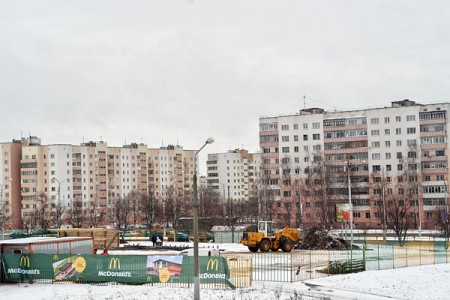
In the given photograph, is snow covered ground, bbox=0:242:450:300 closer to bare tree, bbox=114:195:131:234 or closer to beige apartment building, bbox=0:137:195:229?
bare tree, bbox=114:195:131:234

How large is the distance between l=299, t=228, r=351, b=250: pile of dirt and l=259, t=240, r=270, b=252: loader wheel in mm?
5401

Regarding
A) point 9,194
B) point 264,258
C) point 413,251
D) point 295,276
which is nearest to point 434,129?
point 413,251

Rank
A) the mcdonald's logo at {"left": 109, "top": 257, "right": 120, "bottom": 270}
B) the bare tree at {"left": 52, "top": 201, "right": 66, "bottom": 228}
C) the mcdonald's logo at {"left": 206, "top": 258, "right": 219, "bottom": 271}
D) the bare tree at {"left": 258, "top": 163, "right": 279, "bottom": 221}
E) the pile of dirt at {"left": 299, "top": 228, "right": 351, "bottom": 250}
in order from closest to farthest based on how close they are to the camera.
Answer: the mcdonald's logo at {"left": 206, "top": 258, "right": 219, "bottom": 271}
the mcdonald's logo at {"left": 109, "top": 257, "right": 120, "bottom": 270}
the pile of dirt at {"left": 299, "top": 228, "right": 351, "bottom": 250}
the bare tree at {"left": 52, "top": 201, "right": 66, "bottom": 228}
the bare tree at {"left": 258, "top": 163, "right": 279, "bottom": 221}

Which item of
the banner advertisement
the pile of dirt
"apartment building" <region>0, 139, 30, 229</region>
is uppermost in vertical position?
"apartment building" <region>0, 139, 30, 229</region>

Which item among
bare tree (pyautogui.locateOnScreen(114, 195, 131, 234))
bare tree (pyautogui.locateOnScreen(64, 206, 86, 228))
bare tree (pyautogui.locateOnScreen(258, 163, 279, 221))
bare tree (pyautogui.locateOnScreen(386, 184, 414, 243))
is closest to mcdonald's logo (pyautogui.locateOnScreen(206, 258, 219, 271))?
bare tree (pyautogui.locateOnScreen(386, 184, 414, 243))

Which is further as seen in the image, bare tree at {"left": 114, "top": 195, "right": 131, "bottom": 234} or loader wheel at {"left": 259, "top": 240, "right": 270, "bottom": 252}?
bare tree at {"left": 114, "top": 195, "right": 131, "bottom": 234}

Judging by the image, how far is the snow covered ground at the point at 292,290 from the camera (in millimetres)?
28219

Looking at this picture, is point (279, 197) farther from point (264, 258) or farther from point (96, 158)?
point (264, 258)

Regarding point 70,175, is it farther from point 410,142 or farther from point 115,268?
point 115,268

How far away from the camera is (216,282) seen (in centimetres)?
3059

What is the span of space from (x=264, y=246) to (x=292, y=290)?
2274 centimetres

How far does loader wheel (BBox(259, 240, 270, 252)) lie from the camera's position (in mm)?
52531

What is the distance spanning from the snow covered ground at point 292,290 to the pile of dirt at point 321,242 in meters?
19.5

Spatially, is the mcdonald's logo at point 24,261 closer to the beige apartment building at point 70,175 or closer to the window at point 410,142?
the window at point 410,142
